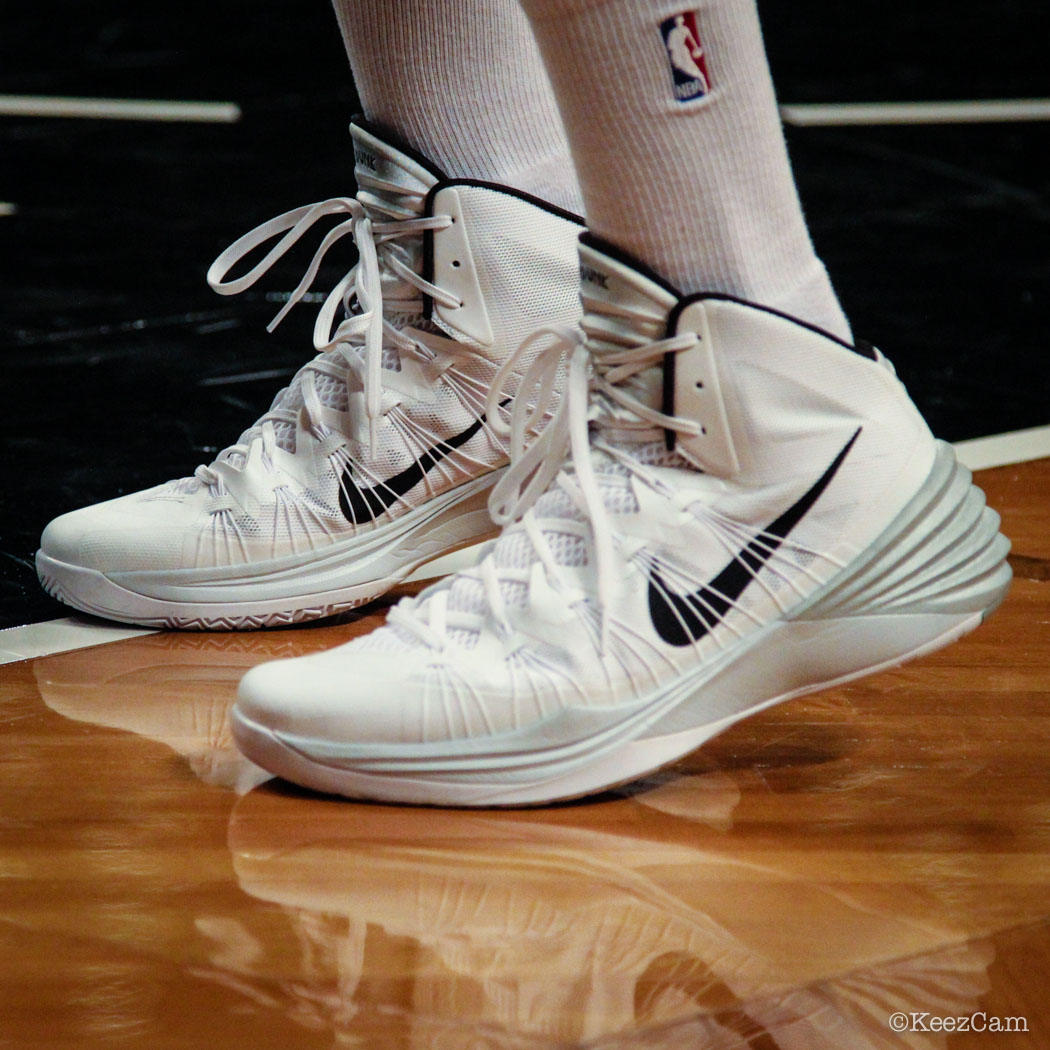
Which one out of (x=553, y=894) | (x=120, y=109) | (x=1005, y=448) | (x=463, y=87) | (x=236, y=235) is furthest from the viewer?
(x=120, y=109)

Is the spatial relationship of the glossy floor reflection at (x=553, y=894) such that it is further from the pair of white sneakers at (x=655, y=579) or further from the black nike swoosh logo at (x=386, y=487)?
the black nike swoosh logo at (x=386, y=487)

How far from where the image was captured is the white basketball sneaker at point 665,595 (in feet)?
2.57

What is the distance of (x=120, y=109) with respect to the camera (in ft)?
11.2

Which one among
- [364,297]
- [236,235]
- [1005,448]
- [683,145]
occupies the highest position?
[683,145]

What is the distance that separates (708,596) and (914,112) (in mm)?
2934

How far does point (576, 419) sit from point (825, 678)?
0.65ft

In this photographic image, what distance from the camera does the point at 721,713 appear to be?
810 mm

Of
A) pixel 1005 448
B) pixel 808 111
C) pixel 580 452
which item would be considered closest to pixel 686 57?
pixel 580 452

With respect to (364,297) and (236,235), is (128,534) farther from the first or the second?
(236,235)

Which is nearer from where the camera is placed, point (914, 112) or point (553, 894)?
point (553, 894)

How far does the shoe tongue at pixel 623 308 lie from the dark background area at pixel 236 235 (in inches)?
21.2

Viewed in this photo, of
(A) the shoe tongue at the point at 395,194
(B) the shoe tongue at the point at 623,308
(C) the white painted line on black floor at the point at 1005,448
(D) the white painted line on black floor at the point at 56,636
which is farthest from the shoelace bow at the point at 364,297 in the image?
(C) the white painted line on black floor at the point at 1005,448

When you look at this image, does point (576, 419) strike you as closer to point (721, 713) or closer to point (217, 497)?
point (721, 713)

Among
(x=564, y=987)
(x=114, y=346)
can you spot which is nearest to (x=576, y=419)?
(x=564, y=987)
